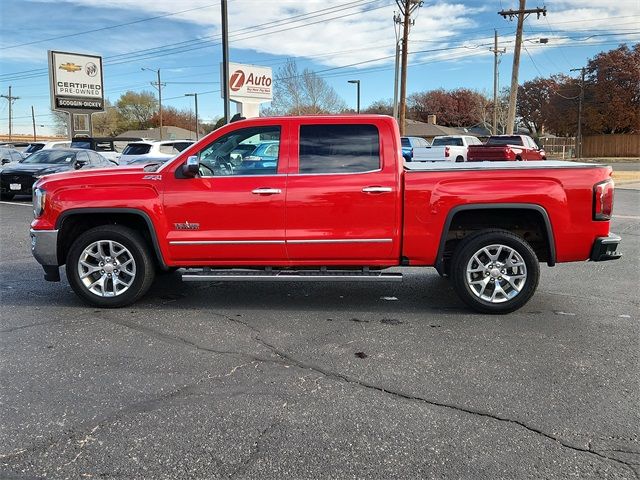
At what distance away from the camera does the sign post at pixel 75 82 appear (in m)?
34.6

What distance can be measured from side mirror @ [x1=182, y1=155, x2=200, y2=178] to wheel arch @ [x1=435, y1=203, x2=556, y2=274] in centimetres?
245

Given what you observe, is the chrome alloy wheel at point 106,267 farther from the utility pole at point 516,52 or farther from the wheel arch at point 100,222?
the utility pole at point 516,52

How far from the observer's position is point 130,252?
5586mm

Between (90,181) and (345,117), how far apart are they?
263 cm

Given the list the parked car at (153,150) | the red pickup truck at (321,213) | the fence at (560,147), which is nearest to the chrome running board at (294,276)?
the red pickup truck at (321,213)

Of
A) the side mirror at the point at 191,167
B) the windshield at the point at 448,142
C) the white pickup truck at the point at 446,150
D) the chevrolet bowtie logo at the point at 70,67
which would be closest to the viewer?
the side mirror at the point at 191,167

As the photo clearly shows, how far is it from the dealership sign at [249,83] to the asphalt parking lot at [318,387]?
24372mm

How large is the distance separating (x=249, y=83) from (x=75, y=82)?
44.2 feet

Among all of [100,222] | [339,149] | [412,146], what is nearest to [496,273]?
[339,149]

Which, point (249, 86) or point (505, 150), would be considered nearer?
point (505, 150)

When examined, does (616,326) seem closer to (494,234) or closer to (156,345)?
(494,234)

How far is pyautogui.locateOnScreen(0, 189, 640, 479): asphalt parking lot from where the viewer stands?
2971 mm

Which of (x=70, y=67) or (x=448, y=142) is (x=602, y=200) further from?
(x=70, y=67)

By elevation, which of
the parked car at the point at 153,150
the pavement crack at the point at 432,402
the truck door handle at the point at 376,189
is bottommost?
the pavement crack at the point at 432,402
